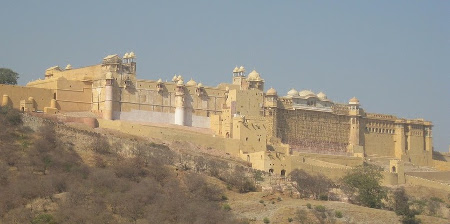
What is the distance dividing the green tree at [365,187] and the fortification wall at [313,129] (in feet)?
34.4

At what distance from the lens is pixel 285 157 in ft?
205

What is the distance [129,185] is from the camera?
50.2 meters

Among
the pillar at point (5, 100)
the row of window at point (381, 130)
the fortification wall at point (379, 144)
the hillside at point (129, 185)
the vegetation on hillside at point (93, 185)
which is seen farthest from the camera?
the row of window at point (381, 130)

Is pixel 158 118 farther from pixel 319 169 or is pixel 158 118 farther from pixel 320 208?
pixel 320 208

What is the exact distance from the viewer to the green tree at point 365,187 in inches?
2232

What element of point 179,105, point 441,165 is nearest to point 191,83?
point 179,105

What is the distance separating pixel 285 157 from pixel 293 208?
1117cm

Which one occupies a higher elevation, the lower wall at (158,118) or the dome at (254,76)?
the dome at (254,76)

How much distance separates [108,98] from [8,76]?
8.48 m

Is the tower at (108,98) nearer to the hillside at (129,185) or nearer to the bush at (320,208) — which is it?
the hillside at (129,185)

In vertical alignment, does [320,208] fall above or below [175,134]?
below

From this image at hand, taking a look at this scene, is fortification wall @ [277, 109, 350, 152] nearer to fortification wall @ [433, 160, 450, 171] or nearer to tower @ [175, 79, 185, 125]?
fortification wall @ [433, 160, 450, 171]

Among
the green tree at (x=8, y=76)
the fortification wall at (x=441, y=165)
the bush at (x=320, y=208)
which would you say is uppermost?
the green tree at (x=8, y=76)

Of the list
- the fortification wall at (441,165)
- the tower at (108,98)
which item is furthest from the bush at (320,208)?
the fortification wall at (441,165)
